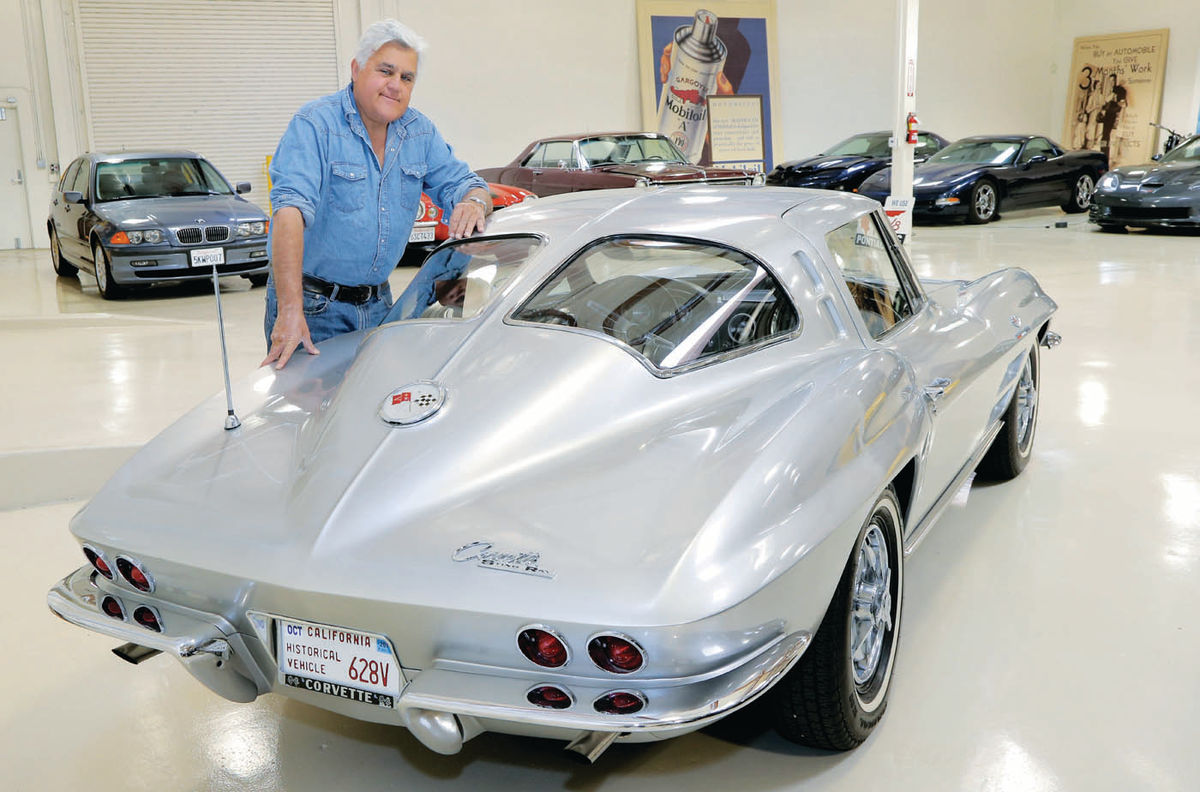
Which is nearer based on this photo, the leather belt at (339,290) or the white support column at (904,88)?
the leather belt at (339,290)

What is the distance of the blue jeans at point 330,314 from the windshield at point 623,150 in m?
9.01

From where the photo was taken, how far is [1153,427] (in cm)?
480

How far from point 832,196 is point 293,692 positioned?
220 centimetres

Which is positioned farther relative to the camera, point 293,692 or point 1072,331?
point 1072,331

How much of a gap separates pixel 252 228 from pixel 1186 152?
10.8m

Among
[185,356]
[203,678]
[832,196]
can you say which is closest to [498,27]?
[185,356]

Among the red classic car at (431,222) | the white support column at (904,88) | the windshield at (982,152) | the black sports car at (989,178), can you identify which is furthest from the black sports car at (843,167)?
the red classic car at (431,222)

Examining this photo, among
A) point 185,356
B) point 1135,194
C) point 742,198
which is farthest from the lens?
point 1135,194

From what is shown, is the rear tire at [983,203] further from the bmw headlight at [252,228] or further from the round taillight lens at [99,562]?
the round taillight lens at [99,562]

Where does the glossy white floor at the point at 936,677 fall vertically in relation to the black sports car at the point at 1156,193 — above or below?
below

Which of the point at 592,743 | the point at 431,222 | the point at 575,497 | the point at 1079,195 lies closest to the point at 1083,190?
the point at 1079,195

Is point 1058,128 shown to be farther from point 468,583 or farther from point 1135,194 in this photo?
point 468,583

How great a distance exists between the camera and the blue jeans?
11.2 ft

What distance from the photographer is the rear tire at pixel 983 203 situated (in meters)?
13.9
